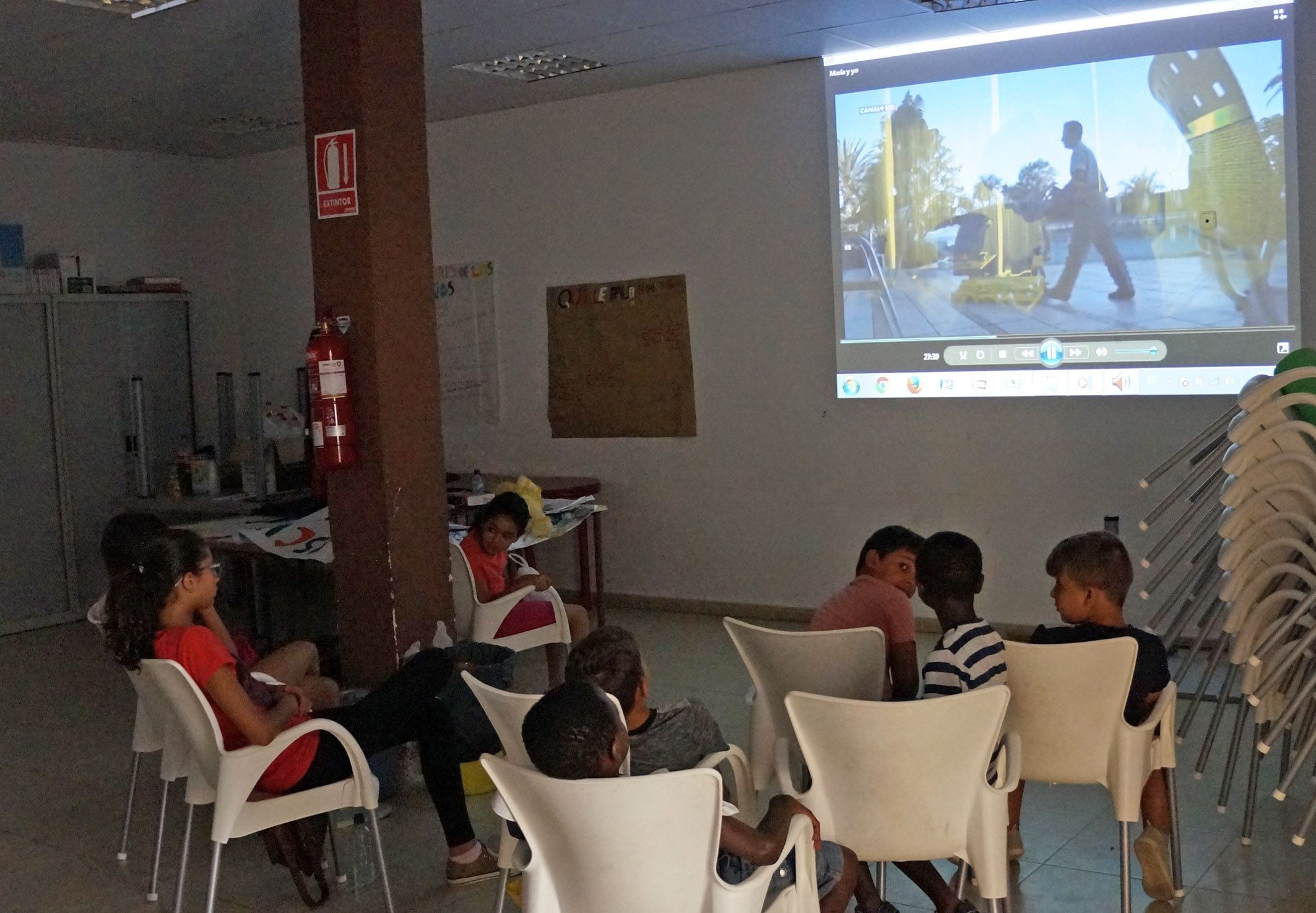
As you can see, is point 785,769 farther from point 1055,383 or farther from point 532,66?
point 532,66

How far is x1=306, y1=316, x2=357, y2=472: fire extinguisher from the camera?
156 inches

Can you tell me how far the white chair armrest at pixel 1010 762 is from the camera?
8.34ft

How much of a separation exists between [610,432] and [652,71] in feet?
6.07

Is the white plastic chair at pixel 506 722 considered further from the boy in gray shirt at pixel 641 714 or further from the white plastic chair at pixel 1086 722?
the white plastic chair at pixel 1086 722

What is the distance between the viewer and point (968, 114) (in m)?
5.46

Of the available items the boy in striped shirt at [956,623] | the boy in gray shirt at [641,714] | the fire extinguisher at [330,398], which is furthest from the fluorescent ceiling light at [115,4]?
the boy in striped shirt at [956,623]

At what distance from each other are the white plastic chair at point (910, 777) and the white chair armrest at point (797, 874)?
14 cm

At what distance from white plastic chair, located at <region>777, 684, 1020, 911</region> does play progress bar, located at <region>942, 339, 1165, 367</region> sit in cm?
311

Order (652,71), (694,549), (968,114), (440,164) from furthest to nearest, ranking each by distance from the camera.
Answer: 1. (440,164)
2. (694,549)
3. (652,71)
4. (968,114)

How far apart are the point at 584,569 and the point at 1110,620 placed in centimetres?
380

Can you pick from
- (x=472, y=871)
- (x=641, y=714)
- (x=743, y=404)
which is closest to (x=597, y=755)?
(x=641, y=714)

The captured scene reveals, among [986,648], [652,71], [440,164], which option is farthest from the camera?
[440,164]

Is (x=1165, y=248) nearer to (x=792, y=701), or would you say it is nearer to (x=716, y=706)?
(x=716, y=706)

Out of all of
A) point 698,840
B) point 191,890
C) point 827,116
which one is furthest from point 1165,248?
point 191,890
